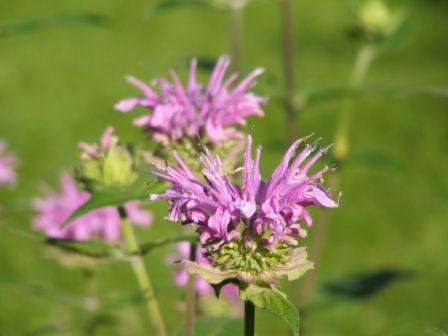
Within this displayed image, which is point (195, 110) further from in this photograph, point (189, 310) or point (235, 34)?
point (235, 34)

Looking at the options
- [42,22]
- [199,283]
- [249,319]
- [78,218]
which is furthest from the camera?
[199,283]

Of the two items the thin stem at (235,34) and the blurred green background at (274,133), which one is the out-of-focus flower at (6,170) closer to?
the blurred green background at (274,133)

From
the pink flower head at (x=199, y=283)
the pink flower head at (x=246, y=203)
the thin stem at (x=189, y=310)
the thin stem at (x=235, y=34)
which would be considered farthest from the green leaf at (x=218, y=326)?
the thin stem at (x=235, y=34)

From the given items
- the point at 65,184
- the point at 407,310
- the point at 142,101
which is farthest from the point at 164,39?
the point at 142,101

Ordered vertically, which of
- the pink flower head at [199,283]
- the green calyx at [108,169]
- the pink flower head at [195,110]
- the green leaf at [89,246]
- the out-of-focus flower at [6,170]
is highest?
the pink flower head at [195,110]

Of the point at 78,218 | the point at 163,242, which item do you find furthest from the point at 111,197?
the point at 78,218

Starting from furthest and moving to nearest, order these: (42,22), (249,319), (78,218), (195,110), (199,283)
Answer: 1. (199,283)
2. (78,218)
3. (42,22)
4. (195,110)
5. (249,319)

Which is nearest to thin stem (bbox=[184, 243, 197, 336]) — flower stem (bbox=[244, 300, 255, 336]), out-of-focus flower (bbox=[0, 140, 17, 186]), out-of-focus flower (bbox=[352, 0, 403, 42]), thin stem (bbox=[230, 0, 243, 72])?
flower stem (bbox=[244, 300, 255, 336])
